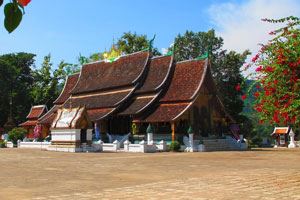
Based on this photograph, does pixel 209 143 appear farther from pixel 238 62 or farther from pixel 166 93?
pixel 238 62

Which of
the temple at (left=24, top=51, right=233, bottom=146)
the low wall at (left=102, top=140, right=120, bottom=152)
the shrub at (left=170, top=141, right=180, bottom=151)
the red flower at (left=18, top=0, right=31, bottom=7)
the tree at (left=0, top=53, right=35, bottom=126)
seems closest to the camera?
the red flower at (left=18, top=0, right=31, bottom=7)

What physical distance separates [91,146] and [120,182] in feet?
61.4

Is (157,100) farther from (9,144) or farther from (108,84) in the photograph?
(9,144)

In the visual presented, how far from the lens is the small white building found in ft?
90.7

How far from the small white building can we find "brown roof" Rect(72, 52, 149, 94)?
20.8 ft

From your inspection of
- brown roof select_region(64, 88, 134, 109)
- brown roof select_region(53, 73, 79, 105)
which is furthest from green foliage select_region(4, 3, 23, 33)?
brown roof select_region(53, 73, 79, 105)

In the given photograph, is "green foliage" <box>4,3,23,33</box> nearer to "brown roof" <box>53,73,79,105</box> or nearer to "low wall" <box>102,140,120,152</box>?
"low wall" <box>102,140,120,152</box>

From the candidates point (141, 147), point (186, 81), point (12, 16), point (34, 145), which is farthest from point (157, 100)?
point (12, 16)

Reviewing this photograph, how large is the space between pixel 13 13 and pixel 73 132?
26760 millimetres

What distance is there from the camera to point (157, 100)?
31859 mm

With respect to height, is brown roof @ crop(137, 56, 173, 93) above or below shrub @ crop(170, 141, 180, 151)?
above

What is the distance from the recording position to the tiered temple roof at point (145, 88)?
101ft

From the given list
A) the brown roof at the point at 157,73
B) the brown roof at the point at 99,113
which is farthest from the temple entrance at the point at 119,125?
the brown roof at the point at 157,73

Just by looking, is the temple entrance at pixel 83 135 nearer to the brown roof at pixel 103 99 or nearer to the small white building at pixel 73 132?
the small white building at pixel 73 132
